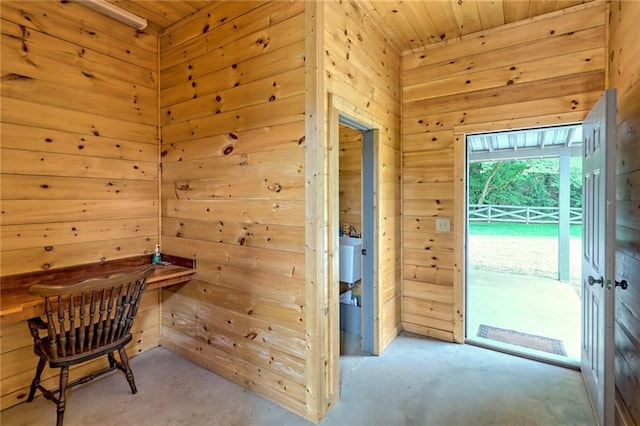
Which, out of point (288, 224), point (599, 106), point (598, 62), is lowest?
point (288, 224)

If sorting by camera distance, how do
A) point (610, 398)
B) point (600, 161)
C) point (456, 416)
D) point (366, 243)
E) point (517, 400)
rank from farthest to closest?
point (366, 243) < point (517, 400) < point (456, 416) < point (600, 161) < point (610, 398)

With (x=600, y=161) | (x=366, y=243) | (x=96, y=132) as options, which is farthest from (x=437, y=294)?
(x=96, y=132)

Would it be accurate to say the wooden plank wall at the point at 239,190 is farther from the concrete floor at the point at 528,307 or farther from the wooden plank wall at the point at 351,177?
the concrete floor at the point at 528,307

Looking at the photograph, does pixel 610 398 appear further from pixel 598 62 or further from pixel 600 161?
pixel 598 62

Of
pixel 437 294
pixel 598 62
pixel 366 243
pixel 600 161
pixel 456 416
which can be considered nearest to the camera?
pixel 600 161

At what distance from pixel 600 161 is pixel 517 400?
5.29 feet

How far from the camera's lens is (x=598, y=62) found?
2340 millimetres

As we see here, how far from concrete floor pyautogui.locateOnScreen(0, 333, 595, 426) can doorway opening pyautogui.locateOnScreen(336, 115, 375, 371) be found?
1.08ft

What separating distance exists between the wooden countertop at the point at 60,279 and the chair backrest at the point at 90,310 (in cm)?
11

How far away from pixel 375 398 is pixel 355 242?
1.50 metres

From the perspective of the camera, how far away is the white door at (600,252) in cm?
160

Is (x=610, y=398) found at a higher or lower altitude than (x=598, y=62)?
lower

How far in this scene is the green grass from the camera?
973cm

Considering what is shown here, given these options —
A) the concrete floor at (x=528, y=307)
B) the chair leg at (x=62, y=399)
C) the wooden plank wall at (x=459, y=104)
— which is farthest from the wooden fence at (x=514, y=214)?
the chair leg at (x=62, y=399)
